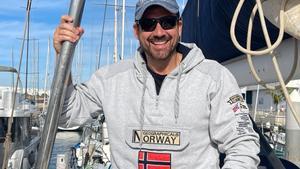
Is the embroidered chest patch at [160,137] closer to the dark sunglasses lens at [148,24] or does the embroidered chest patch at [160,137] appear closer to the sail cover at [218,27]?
the dark sunglasses lens at [148,24]

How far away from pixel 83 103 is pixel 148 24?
1.74 feet

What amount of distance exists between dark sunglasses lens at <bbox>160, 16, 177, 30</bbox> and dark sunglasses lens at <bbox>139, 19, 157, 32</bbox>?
3 centimetres

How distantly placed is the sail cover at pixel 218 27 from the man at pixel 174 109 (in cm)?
57

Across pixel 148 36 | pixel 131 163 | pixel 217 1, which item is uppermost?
pixel 217 1

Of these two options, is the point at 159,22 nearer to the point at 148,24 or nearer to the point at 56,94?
the point at 148,24

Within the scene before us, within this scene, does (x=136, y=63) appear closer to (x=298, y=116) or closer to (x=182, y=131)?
(x=182, y=131)

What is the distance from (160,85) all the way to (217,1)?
1148 millimetres

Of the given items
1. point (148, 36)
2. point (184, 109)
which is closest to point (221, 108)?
point (184, 109)

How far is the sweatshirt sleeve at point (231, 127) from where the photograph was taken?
1928 mm

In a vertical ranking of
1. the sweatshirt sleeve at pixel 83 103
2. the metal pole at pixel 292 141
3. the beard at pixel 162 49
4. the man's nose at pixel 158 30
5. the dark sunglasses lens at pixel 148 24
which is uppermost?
the dark sunglasses lens at pixel 148 24

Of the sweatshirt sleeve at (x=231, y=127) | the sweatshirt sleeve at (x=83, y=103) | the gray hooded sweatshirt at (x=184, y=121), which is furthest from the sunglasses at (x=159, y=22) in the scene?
the sweatshirt sleeve at (x=83, y=103)

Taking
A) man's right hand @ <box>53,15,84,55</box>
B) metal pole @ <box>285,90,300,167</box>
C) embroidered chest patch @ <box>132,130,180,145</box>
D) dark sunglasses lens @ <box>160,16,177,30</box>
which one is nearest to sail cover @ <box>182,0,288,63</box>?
dark sunglasses lens @ <box>160,16,177,30</box>

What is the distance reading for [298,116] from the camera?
6.92ft

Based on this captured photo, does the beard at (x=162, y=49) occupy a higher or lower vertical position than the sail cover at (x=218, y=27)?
lower
